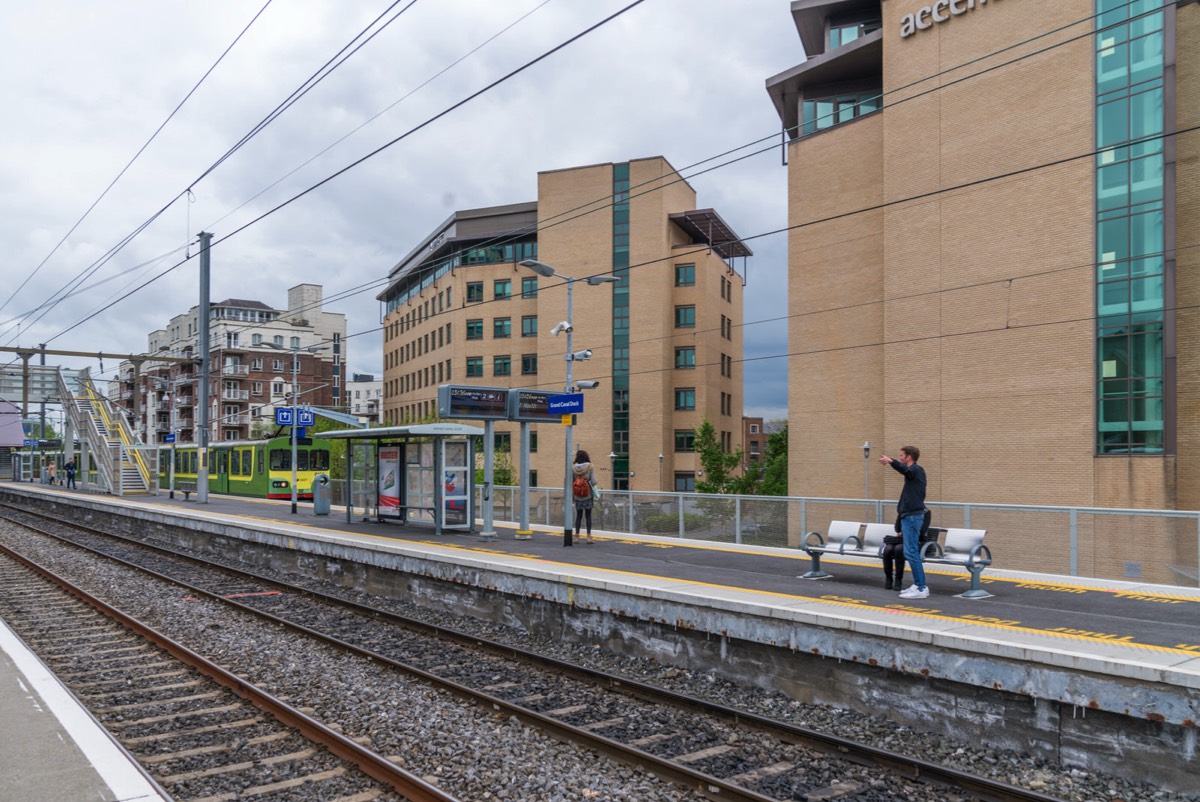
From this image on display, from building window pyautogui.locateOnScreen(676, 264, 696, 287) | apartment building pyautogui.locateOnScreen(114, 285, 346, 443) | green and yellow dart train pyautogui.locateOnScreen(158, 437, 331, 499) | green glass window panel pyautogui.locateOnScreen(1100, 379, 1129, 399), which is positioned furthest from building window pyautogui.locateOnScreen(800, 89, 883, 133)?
apartment building pyautogui.locateOnScreen(114, 285, 346, 443)

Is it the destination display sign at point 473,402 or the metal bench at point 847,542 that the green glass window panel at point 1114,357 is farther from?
the destination display sign at point 473,402

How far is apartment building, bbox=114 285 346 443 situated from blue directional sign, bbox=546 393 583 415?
70449 mm

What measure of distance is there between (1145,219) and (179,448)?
1698 inches

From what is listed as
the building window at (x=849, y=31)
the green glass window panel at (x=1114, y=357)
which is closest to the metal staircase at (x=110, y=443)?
the building window at (x=849, y=31)

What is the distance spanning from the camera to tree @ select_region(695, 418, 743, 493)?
54.4m

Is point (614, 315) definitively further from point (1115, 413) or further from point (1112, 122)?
point (1115, 413)

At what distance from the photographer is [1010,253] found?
105 ft

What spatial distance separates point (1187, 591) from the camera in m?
10.7

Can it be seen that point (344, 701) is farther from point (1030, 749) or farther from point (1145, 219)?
point (1145, 219)

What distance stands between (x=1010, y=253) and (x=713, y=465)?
84.0ft

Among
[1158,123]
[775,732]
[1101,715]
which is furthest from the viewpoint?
[1158,123]

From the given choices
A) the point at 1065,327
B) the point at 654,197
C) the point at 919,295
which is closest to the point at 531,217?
the point at 654,197

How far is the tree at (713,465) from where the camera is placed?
54.4m

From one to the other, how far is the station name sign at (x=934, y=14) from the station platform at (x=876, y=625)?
2615 cm
